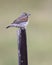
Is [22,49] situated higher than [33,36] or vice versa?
[33,36]

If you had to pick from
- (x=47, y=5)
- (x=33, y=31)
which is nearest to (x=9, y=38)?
(x=33, y=31)

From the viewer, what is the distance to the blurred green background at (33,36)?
8.14ft

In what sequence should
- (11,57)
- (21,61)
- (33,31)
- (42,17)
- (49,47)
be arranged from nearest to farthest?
1. (21,61)
2. (11,57)
3. (49,47)
4. (33,31)
5. (42,17)

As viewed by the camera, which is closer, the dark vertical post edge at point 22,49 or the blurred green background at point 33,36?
the dark vertical post edge at point 22,49

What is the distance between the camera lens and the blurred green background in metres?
2.48

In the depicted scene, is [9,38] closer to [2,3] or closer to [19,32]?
[2,3]

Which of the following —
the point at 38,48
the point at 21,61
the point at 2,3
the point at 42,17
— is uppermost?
the point at 2,3

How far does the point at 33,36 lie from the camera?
288cm

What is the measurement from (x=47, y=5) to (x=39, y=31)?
0.93 meters

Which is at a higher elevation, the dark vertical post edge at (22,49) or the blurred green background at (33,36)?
the blurred green background at (33,36)

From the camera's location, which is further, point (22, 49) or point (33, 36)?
point (33, 36)

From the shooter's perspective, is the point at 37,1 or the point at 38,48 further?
the point at 37,1

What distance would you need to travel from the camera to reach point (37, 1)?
4094 millimetres

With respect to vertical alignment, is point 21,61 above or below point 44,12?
below
